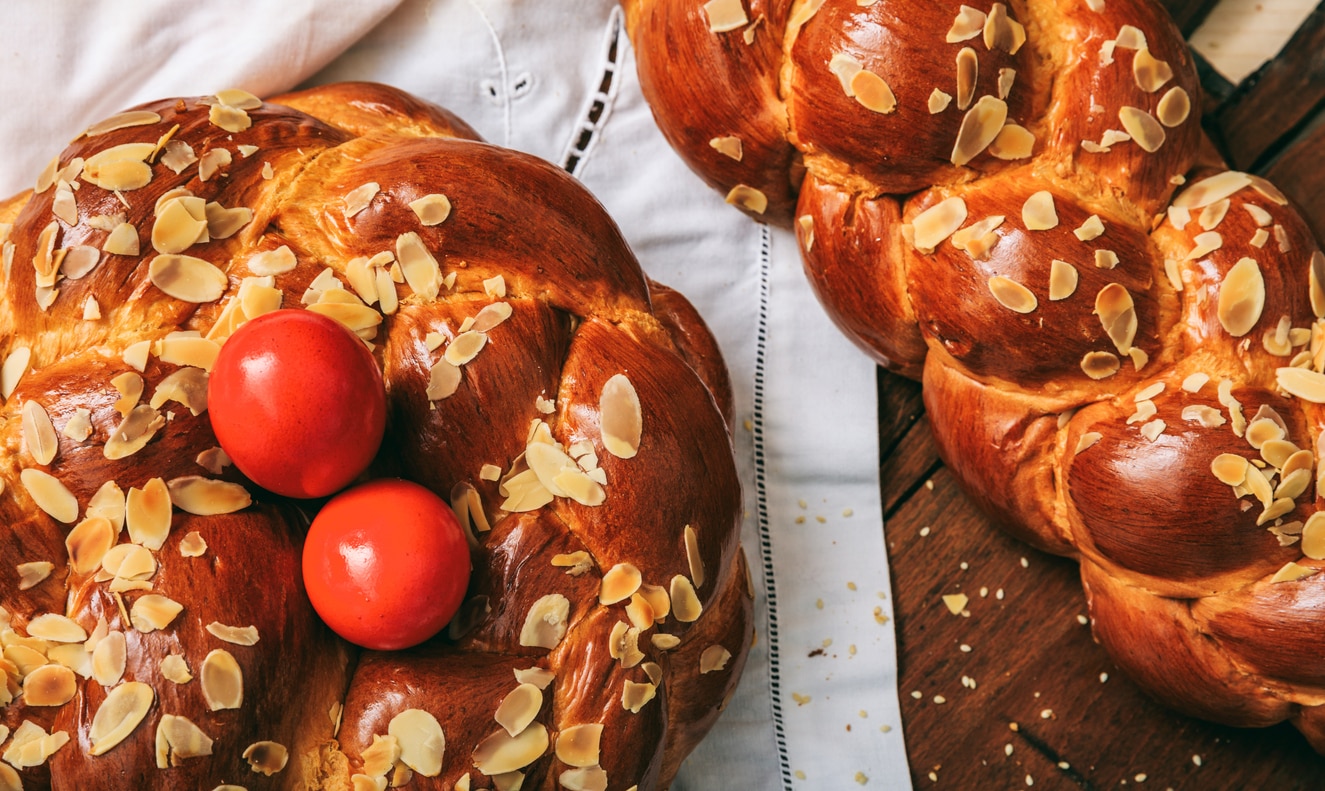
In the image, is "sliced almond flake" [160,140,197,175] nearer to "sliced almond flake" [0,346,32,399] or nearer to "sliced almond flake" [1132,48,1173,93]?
"sliced almond flake" [0,346,32,399]

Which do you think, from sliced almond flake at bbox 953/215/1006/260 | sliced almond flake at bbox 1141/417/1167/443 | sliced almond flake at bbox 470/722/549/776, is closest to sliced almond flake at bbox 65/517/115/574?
sliced almond flake at bbox 470/722/549/776

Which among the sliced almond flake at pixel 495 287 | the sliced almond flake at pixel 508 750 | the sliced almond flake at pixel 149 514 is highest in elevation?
the sliced almond flake at pixel 495 287

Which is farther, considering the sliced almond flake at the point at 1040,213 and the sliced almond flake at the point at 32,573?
the sliced almond flake at the point at 1040,213

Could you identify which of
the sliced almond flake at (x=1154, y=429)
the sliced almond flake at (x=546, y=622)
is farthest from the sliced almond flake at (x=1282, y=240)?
the sliced almond flake at (x=546, y=622)

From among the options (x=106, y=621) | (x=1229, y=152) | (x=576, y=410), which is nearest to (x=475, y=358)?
(x=576, y=410)

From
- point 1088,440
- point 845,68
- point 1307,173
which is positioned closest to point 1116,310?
point 1088,440

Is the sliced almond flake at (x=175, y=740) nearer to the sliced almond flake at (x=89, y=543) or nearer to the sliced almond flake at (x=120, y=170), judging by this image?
the sliced almond flake at (x=89, y=543)

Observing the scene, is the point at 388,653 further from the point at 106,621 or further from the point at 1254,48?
the point at 1254,48

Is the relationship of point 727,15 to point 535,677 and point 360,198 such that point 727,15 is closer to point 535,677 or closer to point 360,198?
point 360,198
